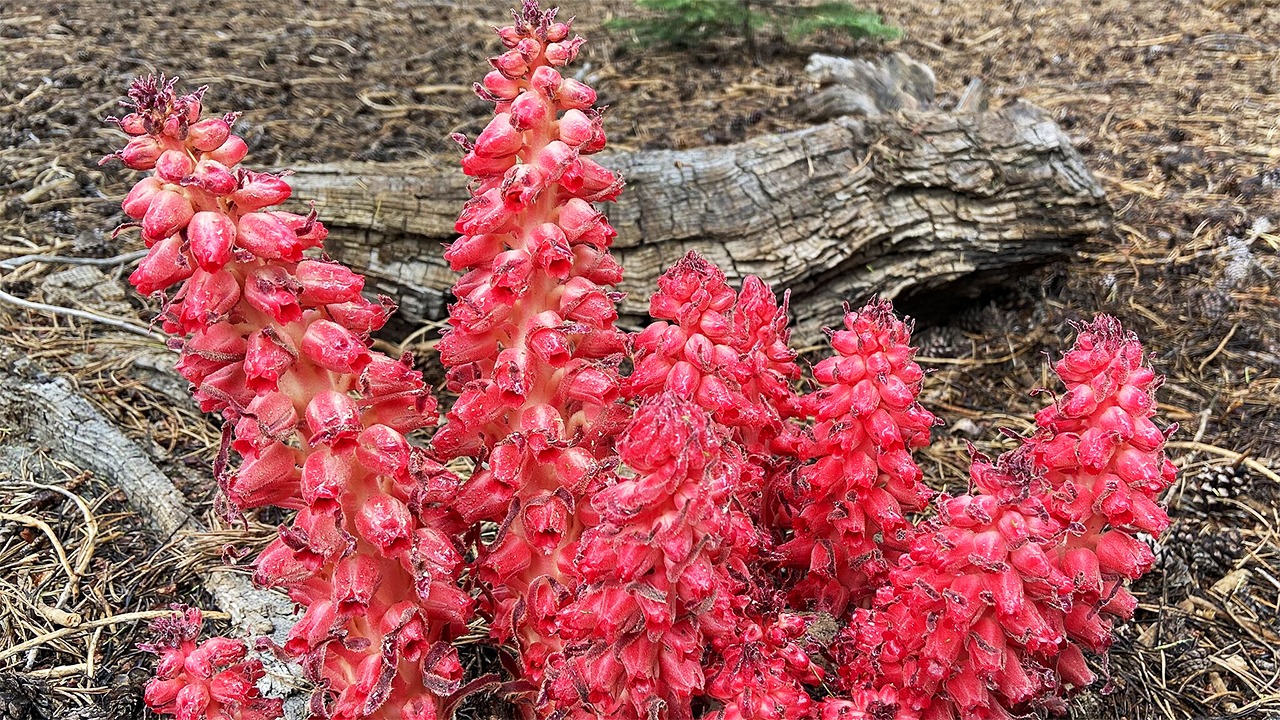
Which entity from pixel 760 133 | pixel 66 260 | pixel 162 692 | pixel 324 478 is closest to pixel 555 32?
pixel 324 478

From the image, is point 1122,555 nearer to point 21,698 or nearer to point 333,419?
point 333,419

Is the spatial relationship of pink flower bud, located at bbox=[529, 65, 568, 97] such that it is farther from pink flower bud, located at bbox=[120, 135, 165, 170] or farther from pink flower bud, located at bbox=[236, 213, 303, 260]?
pink flower bud, located at bbox=[120, 135, 165, 170]

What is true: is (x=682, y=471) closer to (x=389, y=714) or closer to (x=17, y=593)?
(x=389, y=714)

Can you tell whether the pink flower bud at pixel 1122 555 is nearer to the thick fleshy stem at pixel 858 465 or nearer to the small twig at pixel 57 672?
the thick fleshy stem at pixel 858 465

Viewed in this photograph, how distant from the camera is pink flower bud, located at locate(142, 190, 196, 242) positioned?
162 cm

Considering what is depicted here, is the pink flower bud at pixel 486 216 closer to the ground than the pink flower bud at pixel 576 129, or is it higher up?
closer to the ground

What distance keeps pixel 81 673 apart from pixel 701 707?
1807mm

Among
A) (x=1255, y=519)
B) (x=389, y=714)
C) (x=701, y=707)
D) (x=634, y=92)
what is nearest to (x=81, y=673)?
(x=389, y=714)

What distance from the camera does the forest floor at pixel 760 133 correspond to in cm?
304

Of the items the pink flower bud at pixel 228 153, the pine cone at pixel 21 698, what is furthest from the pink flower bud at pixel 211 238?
the pine cone at pixel 21 698

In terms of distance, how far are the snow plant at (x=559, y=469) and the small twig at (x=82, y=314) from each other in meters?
2.42

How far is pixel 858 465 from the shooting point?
219 centimetres

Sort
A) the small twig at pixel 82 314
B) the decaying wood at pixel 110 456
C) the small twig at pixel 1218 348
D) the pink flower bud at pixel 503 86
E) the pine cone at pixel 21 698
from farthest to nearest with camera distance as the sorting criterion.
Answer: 1. the small twig at pixel 1218 348
2. the small twig at pixel 82 314
3. the decaying wood at pixel 110 456
4. the pine cone at pixel 21 698
5. the pink flower bud at pixel 503 86

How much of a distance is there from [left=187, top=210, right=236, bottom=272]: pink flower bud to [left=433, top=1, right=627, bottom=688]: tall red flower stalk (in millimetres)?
447
